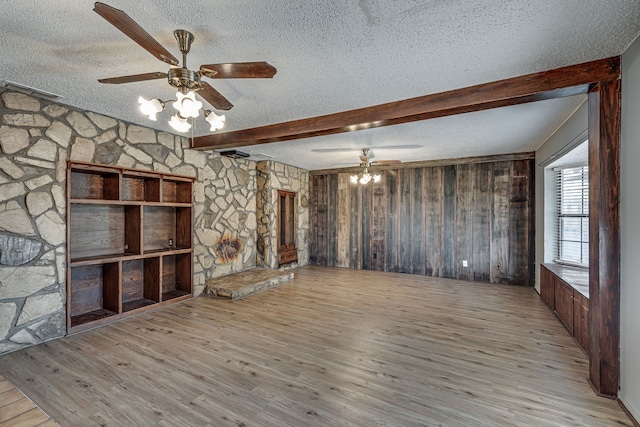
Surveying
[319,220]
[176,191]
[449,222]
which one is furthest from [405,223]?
Result: [176,191]

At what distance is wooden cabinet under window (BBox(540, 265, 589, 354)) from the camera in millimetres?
2830

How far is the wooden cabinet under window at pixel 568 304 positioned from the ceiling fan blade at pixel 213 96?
3.90m

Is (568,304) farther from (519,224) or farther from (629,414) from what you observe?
(519,224)

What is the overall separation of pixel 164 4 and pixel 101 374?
2900 mm

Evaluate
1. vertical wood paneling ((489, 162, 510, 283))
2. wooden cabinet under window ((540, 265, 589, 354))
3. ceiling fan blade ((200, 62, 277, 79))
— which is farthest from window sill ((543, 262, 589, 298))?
ceiling fan blade ((200, 62, 277, 79))

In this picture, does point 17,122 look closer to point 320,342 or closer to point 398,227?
point 320,342

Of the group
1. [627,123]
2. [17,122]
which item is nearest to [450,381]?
[627,123]

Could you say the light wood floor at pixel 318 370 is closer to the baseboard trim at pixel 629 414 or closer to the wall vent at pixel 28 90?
the baseboard trim at pixel 629 414

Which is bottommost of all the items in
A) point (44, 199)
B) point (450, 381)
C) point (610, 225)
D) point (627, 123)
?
point (450, 381)

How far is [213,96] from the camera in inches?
86.9

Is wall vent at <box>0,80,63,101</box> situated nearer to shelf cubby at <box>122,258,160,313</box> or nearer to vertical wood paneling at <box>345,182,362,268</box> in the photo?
shelf cubby at <box>122,258,160,313</box>

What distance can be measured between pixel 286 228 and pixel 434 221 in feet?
11.4

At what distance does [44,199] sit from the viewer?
3006 mm

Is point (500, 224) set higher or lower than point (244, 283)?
→ higher
